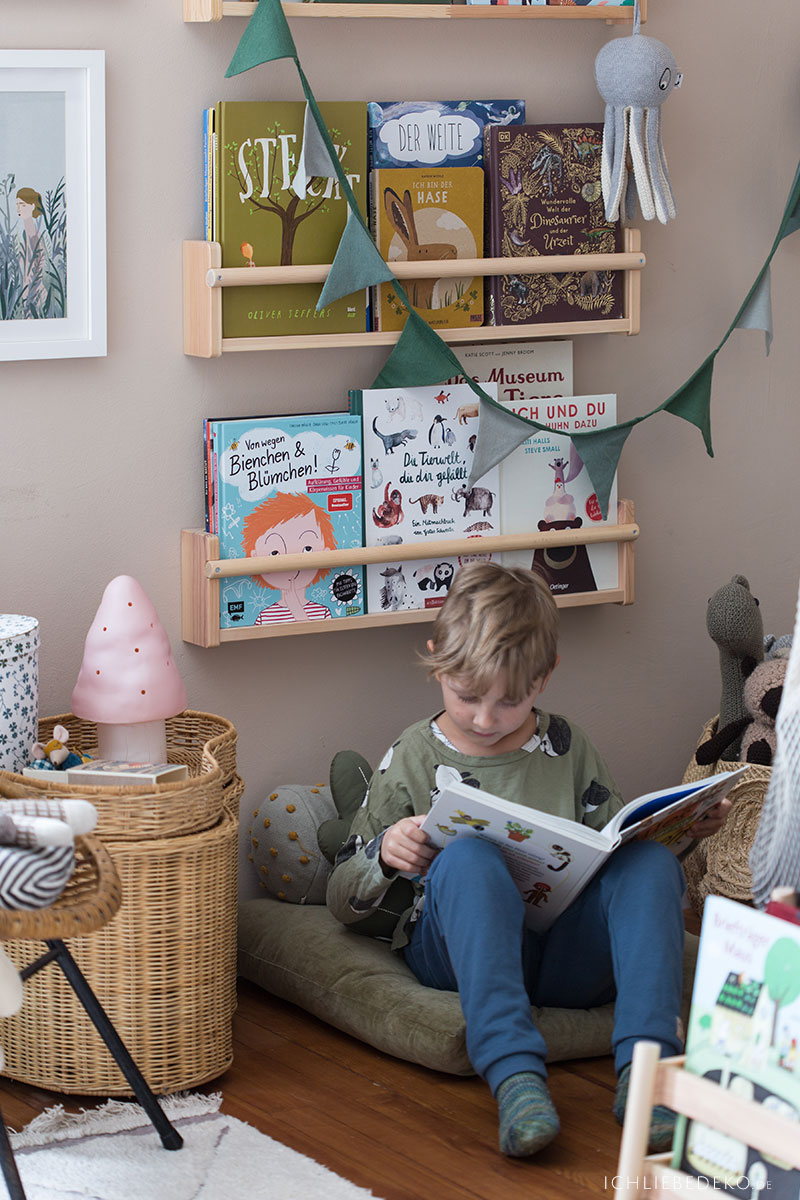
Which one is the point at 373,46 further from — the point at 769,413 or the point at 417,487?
the point at 769,413

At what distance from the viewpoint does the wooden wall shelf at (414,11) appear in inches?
77.2

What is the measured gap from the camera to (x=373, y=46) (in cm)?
215

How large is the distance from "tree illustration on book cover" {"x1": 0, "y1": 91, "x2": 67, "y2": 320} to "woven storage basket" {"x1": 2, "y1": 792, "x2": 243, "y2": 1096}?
2.36 ft

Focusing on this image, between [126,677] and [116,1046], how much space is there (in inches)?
18.1

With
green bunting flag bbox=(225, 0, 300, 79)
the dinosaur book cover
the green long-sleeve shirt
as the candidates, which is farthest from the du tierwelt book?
green bunting flag bbox=(225, 0, 300, 79)

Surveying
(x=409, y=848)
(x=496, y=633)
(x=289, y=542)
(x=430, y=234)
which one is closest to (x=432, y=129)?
(x=430, y=234)

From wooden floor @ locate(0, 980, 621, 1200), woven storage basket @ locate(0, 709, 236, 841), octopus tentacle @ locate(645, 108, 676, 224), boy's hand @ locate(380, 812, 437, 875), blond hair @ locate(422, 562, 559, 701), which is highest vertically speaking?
octopus tentacle @ locate(645, 108, 676, 224)

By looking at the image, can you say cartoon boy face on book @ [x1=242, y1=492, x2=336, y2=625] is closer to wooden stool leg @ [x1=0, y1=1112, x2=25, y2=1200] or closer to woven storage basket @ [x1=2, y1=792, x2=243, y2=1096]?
woven storage basket @ [x1=2, y1=792, x2=243, y2=1096]

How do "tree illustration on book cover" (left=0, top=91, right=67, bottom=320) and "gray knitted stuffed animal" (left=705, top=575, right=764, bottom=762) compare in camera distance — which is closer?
"tree illustration on book cover" (left=0, top=91, right=67, bottom=320)

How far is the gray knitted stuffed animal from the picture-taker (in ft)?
7.64

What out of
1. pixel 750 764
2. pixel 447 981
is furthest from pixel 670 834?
pixel 750 764

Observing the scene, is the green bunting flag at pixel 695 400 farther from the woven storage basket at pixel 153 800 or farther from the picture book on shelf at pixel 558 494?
the woven storage basket at pixel 153 800

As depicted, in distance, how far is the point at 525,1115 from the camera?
1.59m

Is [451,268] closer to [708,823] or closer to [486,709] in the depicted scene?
[486,709]
